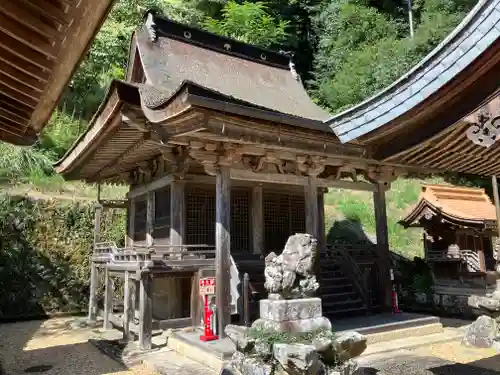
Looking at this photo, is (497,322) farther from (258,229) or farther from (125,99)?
(125,99)

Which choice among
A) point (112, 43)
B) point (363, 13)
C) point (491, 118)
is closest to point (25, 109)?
point (491, 118)

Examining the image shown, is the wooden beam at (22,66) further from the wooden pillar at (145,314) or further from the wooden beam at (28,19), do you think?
the wooden pillar at (145,314)

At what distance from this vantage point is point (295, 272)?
5141 millimetres

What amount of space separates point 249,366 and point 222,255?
11.0 ft

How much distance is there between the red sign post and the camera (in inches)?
306

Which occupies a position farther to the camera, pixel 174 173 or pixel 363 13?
pixel 363 13

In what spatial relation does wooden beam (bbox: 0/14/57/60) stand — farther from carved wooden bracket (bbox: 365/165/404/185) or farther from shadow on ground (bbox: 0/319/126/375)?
carved wooden bracket (bbox: 365/165/404/185)

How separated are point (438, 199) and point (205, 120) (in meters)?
10.9

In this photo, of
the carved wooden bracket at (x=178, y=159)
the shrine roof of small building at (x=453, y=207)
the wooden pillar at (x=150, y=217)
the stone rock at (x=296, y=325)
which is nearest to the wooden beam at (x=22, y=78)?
the stone rock at (x=296, y=325)

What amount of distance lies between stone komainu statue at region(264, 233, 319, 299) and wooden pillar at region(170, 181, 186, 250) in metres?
5.03

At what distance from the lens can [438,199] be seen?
47.4ft

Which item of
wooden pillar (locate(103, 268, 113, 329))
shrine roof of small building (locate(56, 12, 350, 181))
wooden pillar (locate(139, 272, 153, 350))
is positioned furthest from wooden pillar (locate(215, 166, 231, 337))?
wooden pillar (locate(103, 268, 113, 329))

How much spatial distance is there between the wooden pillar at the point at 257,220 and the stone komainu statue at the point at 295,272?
5.76 metres

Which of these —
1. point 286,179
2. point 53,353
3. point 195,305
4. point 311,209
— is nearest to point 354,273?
point 311,209
